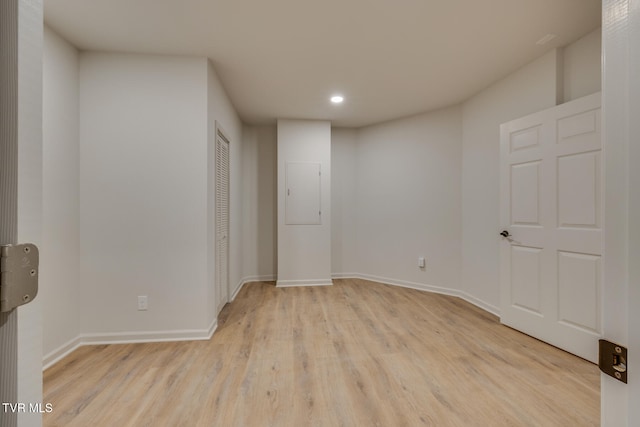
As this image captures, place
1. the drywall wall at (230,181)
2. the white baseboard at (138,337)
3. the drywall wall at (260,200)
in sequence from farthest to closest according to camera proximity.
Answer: the drywall wall at (260,200) < the drywall wall at (230,181) < the white baseboard at (138,337)

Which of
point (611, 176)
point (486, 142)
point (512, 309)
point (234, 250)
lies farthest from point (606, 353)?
point (234, 250)

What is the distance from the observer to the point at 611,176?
500 millimetres

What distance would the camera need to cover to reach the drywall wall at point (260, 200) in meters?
4.86

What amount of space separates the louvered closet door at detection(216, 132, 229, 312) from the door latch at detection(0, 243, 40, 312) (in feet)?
8.98

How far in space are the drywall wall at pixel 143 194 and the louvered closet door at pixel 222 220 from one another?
50 cm

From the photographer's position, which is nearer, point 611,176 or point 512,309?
point 611,176

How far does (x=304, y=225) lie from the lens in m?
4.50

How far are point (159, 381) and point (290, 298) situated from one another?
6.55ft

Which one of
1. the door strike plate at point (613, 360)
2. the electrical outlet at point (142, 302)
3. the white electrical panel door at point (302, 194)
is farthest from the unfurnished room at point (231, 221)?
the door strike plate at point (613, 360)

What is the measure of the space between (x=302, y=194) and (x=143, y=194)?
2.33 metres

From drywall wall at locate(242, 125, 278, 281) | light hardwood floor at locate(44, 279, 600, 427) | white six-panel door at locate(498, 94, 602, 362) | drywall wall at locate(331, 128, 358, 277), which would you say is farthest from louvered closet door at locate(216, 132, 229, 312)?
white six-panel door at locate(498, 94, 602, 362)

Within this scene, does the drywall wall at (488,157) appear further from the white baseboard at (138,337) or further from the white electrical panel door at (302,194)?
the white baseboard at (138,337)

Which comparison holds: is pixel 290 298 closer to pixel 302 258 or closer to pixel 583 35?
pixel 302 258

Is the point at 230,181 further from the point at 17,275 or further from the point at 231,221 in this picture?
the point at 17,275
